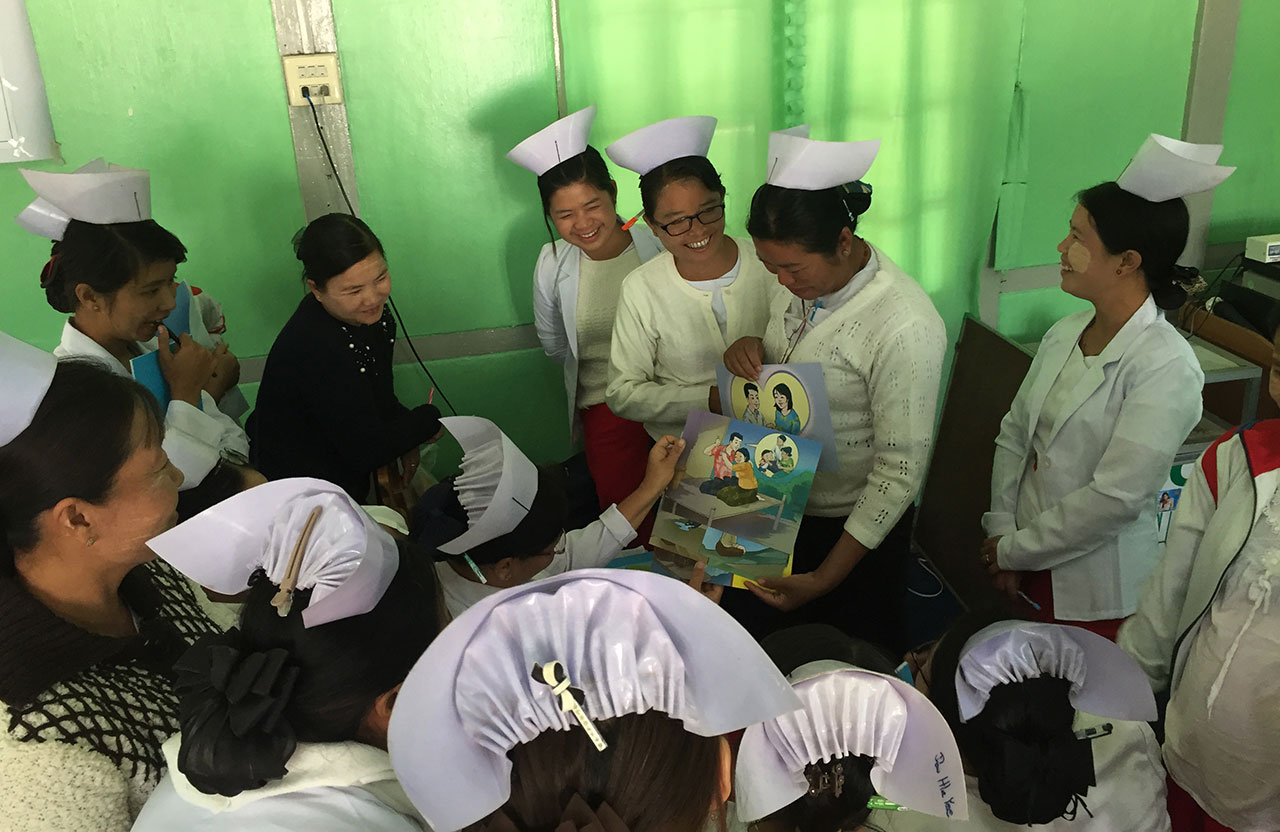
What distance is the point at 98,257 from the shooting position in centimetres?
200

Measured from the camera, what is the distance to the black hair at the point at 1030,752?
1.06 m

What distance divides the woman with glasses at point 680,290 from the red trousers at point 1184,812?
3.81 feet

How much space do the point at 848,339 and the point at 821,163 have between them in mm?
350

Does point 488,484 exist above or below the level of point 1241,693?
above

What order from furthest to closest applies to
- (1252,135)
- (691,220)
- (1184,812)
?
(1252,135) → (691,220) → (1184,812)

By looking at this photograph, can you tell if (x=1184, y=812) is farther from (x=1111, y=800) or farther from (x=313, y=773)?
(x=313, y=773)

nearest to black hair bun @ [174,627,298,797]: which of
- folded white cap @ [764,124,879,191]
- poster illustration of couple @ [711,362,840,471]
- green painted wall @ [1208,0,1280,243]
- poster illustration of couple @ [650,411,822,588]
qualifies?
poster illustration of couple @ [650,411,822,588]

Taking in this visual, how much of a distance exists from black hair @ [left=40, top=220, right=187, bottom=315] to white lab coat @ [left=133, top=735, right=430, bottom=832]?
1344mm

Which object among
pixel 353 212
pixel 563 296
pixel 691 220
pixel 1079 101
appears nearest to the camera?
pixel 691 220

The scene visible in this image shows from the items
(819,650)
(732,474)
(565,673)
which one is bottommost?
(732,474)

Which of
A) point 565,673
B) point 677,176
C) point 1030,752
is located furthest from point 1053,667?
point 677,176

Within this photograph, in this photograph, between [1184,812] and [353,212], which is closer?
[1184,812]

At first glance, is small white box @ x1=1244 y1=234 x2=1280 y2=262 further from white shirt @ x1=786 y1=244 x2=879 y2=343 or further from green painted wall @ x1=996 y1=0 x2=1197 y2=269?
white shirt @ x1=786 y1=244 x2=879 y2=343

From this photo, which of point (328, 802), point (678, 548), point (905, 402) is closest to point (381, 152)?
point (678, 548)
